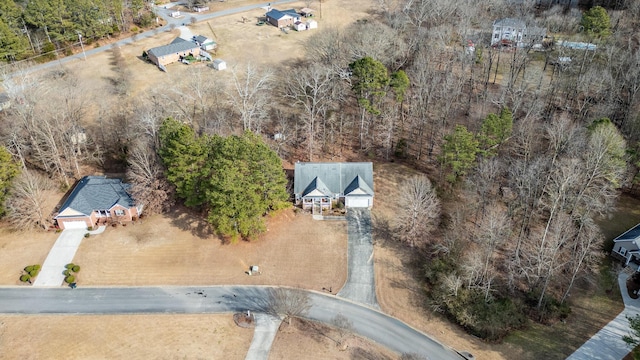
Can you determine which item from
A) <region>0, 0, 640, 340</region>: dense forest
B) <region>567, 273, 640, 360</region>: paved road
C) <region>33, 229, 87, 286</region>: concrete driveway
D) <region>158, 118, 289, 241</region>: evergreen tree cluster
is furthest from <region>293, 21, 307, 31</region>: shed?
<region>567, 273, 640, 360</region>: paved road

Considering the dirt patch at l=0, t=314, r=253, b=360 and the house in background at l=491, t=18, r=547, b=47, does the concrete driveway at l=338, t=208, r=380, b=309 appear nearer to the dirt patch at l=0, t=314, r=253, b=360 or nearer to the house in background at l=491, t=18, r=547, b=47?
the dirt patch at l=0, t=314, r=253, b=360

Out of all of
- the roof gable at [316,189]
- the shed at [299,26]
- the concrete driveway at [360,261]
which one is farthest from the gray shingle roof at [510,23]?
the roof gable at [316,189]

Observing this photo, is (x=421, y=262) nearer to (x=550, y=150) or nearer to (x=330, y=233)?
(x=330, y=233)

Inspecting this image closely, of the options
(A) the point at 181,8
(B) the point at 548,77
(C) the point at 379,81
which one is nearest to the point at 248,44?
(A) the point at 181,8

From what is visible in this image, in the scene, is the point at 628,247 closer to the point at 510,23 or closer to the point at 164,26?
the point at 510,23

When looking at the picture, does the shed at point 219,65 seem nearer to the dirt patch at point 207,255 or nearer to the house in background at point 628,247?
the dirt patch at point 207,255

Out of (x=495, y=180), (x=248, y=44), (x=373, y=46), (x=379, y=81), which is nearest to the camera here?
(x=495, y=180)

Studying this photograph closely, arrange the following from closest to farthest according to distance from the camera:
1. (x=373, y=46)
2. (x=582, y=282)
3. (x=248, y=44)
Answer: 1. (x=582, y=282)
2. (x=373, y=46)
3. (x=248, y=44)
